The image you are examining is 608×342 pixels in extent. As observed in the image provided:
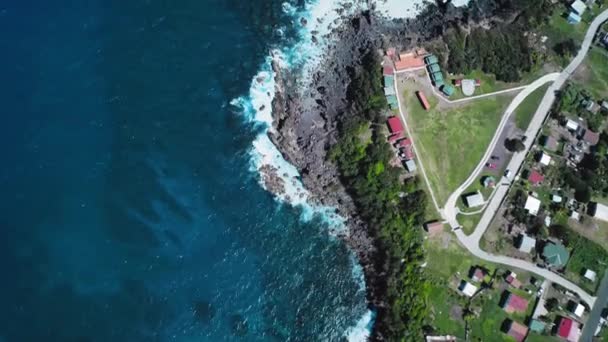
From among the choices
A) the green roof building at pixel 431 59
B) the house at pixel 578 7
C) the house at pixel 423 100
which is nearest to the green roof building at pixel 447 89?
the house at pixel 423 100

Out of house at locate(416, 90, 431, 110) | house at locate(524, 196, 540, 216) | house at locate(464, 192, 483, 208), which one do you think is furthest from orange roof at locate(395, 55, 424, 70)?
house at locate(524, 196, 540, 216)

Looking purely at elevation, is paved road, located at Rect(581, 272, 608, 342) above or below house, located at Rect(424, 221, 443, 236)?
below

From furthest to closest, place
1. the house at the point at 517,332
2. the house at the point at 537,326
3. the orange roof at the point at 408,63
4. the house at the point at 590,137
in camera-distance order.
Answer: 1. the orange roof at the point at 408,63
2. the house at the point at 590,137
3. the house at the point at 537,326
4. the house at the point at 517,332

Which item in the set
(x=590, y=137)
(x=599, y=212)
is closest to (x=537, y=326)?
(x=599, y=212)

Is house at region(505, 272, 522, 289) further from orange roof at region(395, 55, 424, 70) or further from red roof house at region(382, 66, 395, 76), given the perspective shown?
red roof house at region(382, 66, 395, 76)

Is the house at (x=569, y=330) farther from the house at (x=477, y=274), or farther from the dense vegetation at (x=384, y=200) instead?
the dense vegetation at (x=384, y=200)

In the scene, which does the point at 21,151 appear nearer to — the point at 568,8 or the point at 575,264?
the point at 575,264
